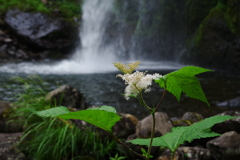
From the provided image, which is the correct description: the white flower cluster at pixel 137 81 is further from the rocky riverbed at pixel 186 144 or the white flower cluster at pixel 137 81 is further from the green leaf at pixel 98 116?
the rocky riverbed at pixel 186 144

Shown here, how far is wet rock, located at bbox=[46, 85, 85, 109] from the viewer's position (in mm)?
3684

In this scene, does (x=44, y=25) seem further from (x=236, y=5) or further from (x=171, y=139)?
(x=171, y=139)

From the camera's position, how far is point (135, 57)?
57.7 ft

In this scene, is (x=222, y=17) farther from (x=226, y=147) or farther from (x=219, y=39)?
(x=226, y=147)

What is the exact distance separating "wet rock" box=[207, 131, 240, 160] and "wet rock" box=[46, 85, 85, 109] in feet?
8.16

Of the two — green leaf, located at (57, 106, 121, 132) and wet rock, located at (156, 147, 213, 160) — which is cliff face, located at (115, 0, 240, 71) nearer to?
wet rock, located at (156, 147, 213, 160)

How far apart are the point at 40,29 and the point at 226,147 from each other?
17.6 m

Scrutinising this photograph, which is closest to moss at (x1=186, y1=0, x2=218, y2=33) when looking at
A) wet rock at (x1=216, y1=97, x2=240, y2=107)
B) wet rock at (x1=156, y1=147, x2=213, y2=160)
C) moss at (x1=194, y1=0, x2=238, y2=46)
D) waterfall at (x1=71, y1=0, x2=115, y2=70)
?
moss at (x1=194, y1=0, x2=238, y2=46)

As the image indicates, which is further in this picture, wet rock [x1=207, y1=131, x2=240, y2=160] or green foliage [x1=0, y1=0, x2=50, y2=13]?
green foliage [x1=0, y1=0, x2=50, y2=13]

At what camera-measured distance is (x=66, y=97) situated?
13.1 ft

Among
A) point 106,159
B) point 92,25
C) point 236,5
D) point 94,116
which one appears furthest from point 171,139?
point 92,25

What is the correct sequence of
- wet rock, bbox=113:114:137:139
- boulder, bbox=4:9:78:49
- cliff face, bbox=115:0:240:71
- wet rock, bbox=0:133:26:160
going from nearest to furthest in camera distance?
1. wet rock, bbox=0:133:26:160
2. wet rock, bbox=113:114:137:139
3. cliff face, bbox=115:0:240:71
4. boulder, bbox=4:9:78:49

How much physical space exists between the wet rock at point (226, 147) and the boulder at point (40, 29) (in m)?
17.1

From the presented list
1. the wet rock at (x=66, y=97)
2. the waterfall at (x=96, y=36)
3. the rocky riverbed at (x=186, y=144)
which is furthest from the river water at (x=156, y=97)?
the waterfall at (x=96, y=36)
